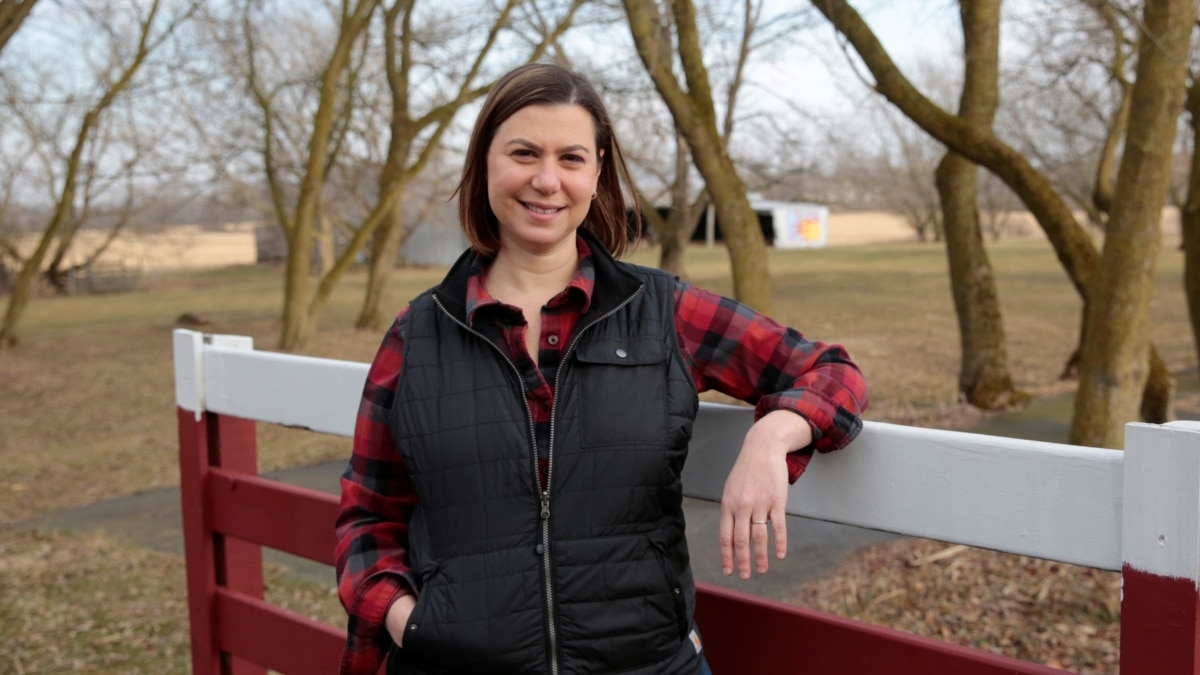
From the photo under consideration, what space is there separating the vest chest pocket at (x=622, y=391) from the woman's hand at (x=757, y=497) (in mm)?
140

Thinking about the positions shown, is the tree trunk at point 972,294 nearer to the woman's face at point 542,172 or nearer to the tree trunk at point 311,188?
the tree trunk at point 311,188

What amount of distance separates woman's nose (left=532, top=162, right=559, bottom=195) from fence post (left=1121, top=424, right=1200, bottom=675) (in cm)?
94

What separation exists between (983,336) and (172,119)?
55.4 feet

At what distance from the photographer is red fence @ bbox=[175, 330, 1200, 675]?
1.47m

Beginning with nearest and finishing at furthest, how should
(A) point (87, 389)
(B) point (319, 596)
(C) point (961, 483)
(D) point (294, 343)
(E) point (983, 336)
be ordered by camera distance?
(C) point (961, 483) → (B) point (319, 596) → (E) point (983, 336) → (A) point (87, 389) → (D) point (294, 343)

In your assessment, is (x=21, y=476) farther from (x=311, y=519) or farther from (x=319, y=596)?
(x=311, y=519)

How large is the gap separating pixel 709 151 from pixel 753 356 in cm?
667

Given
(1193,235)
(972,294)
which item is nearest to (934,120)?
(1193,235)

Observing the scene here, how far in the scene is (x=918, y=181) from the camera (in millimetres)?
50656

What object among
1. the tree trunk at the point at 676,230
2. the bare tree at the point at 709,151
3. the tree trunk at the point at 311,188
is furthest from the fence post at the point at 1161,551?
the tree trunk at the point at 676,230

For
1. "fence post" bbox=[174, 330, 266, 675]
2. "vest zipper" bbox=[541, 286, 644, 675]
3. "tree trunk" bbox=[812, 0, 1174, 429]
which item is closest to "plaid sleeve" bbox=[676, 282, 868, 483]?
"vest zipper" bbox=[541, 286, 644, 675]

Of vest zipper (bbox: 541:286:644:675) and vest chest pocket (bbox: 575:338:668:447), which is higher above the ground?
vest chest pocket (bbox: 575:338:668:447)

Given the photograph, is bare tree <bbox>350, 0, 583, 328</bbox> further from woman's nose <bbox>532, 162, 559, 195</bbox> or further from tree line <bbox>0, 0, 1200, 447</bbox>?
woman's nose <bbox>532, 162, 559, 195</bbox>

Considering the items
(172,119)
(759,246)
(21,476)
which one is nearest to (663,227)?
(172,119)
